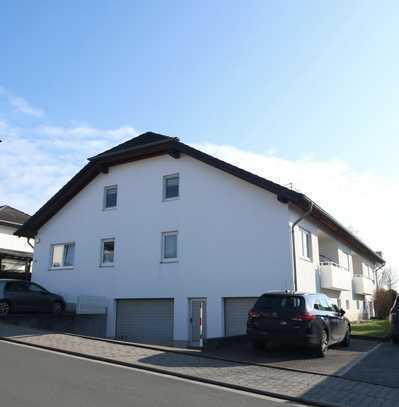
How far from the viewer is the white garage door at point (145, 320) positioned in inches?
757

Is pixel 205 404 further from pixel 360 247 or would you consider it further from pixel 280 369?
pixel 360 247

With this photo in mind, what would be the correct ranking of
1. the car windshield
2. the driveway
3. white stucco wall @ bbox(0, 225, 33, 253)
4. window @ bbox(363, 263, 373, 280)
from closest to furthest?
the driveway → the car windshield → white stucco wall @ bbox(0, 225, 33, 253) → window @ bbox(363, 263, 373, 280)

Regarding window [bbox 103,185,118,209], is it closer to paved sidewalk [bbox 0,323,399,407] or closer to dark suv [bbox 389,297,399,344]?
paved sidewalk [bbox 0,323,399,407]

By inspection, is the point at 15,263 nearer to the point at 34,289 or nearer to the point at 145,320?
the point at 34,289

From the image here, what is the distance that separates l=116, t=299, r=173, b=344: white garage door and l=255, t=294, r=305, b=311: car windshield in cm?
726

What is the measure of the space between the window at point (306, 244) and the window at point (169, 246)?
5.01 metres

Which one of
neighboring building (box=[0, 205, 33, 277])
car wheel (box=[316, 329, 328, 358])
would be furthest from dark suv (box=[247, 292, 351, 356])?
neighboring building (box=[0, 205, 33, 277])

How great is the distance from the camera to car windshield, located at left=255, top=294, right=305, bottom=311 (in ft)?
39.3

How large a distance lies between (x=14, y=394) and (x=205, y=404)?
2783 millimetres

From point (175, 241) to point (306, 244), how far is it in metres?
5.22

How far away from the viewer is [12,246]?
32781 millimetres

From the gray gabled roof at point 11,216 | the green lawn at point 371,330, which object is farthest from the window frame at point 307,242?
the gray gabled roof at point 11,216

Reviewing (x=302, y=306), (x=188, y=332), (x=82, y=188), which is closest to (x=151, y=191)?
(x=82, y=188)

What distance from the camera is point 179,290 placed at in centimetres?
1881
